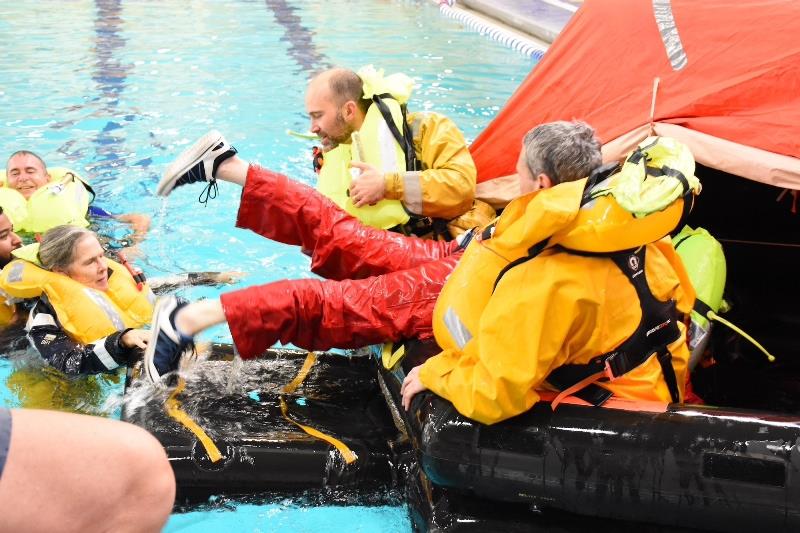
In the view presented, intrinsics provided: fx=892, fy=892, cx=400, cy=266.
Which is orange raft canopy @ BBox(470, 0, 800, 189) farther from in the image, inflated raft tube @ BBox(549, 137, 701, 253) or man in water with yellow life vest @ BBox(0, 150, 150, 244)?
man in water with yellow life vest @ BBox(0, 150, 150, 244)

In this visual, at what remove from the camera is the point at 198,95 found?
814cm

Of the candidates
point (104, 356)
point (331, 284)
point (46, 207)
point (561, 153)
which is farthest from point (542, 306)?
point (46, 207)

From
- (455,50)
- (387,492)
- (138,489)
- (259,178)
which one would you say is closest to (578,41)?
(259,178)

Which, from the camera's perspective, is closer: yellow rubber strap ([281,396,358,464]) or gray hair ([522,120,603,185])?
gray hair ([522,120,603,185])

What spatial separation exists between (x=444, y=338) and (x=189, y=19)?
9.69 metres

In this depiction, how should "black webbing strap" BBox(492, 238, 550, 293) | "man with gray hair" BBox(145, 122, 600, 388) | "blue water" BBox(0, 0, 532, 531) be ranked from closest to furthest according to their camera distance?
1. "black webbing strap" BBox(492, 238, 550, 293)
2. "man with gray hair" BBox(145, 122, 600, 388)
3. "blue water" BBox(0, 0, 532, 531)

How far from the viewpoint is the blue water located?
3625 mm

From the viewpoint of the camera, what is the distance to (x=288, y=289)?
284 cm

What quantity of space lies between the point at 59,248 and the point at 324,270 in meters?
1.03

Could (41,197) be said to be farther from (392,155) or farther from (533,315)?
(533,315)

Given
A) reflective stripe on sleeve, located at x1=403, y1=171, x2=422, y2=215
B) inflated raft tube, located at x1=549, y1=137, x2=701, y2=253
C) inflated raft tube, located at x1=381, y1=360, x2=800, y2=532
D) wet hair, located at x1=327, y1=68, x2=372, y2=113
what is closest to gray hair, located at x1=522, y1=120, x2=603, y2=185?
inflated raft tube, located at x1=549, y1=137, x2=701, y2=253

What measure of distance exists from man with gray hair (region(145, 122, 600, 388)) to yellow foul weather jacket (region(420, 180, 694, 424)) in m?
0.20

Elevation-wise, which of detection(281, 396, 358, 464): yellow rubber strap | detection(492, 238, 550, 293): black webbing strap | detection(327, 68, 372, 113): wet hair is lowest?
detection(281, 396, 358, 464): yellow rubber strap

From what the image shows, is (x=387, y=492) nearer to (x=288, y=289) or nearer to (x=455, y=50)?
(x=288, y=289)
